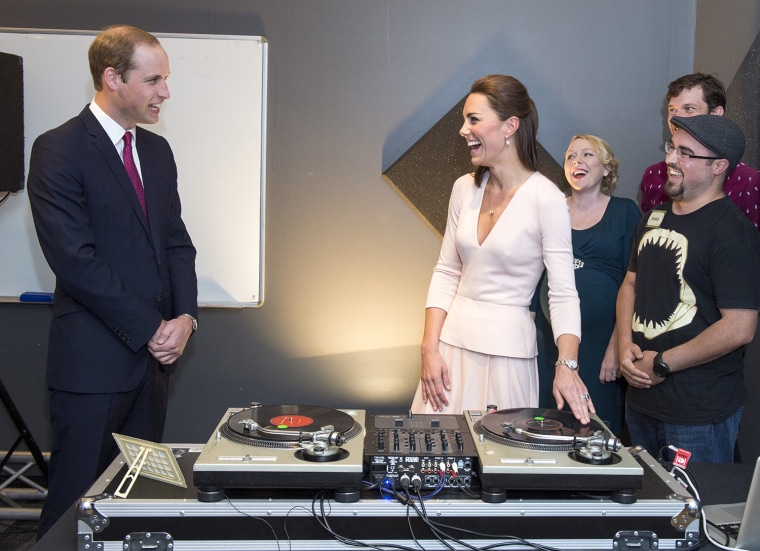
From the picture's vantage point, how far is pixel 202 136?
3480 mm

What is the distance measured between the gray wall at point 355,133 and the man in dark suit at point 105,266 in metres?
1.13

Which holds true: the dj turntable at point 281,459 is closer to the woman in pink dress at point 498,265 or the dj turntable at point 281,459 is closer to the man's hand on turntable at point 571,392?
the man's hand on turntable at point 571,392

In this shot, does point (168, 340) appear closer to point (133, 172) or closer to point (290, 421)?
point (133, 172)

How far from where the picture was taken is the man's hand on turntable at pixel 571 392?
1780mm

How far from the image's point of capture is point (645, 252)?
7.97 feet

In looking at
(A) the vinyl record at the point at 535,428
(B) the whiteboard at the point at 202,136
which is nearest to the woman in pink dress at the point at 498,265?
(A) the vinyl record at the point at 535,428

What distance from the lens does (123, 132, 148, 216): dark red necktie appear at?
236 centimetres

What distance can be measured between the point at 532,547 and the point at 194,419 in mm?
2551

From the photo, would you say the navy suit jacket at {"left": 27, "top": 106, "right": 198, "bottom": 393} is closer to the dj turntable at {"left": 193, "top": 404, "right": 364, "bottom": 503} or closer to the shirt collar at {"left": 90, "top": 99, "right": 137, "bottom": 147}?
the shirt collar at {"left": 90, "top": 99, "right": 137, "bottom": 147}

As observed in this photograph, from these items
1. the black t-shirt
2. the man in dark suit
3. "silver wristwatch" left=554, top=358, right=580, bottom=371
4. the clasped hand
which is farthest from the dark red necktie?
the black t-shirt

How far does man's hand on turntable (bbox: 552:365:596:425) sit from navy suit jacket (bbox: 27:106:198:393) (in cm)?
121

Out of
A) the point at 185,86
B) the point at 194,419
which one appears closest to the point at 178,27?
the point at 185,86

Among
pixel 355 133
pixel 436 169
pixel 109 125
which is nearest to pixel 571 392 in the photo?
pixel 109 125

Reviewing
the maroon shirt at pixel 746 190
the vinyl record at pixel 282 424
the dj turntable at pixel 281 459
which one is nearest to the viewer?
the dj turntable at pixel 281 459
